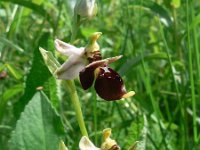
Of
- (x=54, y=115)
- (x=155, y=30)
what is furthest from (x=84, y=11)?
(x=155, y=30)

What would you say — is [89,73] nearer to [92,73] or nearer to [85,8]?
[92,73]

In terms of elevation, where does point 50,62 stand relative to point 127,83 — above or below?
above

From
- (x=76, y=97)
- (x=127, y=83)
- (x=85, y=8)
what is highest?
(x=85, y=8)

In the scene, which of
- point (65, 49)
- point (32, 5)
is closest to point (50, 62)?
point (65, 49)

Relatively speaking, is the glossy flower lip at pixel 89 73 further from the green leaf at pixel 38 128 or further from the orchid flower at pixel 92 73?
the green leaf at pixel 38 128

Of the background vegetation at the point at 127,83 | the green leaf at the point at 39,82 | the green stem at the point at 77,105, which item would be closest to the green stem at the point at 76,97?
the green stem at the point at 77,105

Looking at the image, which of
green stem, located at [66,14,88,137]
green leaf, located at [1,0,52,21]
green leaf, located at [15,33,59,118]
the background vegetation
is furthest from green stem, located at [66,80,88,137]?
green leaf, located at [1,0,52,21]
